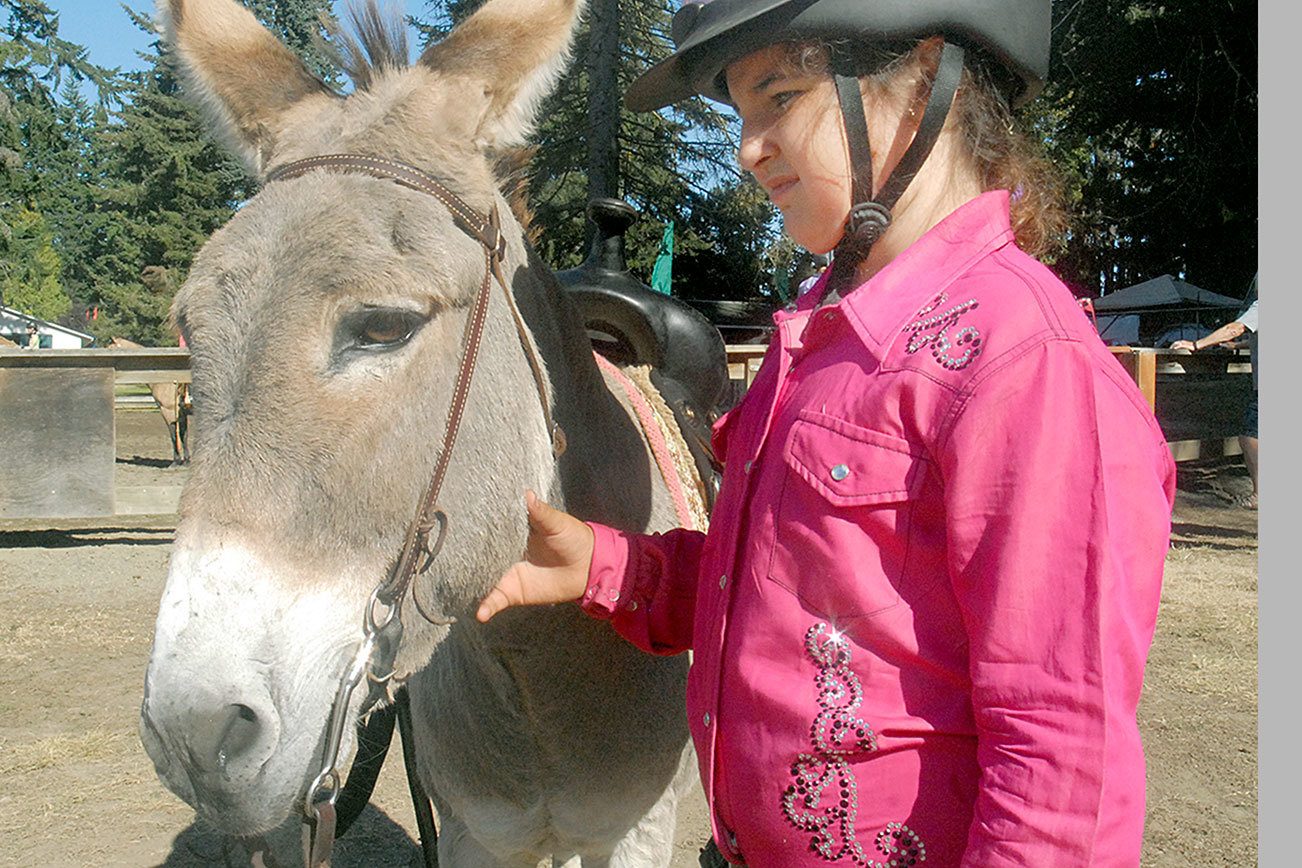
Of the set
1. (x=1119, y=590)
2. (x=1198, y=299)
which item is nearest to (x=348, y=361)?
(x=1119, y=590)

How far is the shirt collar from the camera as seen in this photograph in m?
1.29

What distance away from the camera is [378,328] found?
1.38 metres

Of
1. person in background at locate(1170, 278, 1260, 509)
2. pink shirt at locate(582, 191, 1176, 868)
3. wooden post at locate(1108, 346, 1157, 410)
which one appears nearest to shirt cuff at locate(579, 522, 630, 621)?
pink shirt at locate(582, 191, 1176, 868)

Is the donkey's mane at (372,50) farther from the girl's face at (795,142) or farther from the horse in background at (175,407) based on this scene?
the horse in background at (175,407)

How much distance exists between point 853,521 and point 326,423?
731 mm

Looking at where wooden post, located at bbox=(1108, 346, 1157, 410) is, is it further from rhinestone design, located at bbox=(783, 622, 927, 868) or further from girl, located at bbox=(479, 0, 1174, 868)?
rhinestone design, located at bbox=(783, 622, 927, 868)

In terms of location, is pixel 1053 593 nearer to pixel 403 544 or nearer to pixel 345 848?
pixel 403 544

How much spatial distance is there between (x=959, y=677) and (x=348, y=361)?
3.08ft

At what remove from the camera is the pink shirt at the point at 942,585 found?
3.52 ft

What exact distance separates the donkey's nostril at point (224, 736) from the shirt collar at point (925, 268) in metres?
0.94

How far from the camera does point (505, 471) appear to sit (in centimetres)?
156

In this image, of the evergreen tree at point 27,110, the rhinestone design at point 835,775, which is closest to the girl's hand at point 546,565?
the rhinestone design at point 835,775

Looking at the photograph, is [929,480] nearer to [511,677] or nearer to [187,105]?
[511,677]

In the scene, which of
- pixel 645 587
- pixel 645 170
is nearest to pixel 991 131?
pixel 645 587
